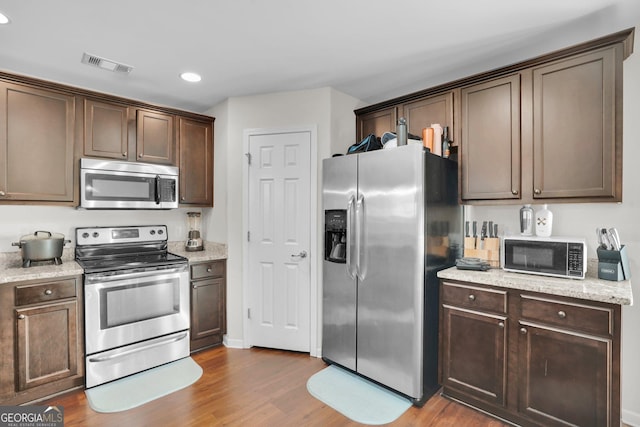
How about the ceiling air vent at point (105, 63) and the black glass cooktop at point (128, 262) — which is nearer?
the ceiling air vent at point (105, 63)

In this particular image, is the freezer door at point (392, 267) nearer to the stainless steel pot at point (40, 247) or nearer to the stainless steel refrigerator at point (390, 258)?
the stainless steel refrigerator at point (390, 258)

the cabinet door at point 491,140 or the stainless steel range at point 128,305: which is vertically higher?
the cabinet door at point 491,140

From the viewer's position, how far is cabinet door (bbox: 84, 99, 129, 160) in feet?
9.28

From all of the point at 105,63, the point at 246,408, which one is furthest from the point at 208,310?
the point at 105,63

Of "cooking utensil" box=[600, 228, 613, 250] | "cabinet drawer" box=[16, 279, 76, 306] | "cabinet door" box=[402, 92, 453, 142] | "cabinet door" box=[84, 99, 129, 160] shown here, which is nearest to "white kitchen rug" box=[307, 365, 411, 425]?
"cooking utensil" box=[600, 228, 613, 250]

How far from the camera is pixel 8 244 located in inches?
106

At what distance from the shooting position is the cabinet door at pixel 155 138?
3.11m

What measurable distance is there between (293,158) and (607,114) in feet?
7.50

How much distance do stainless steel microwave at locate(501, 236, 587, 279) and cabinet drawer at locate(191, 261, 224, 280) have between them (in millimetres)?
2526

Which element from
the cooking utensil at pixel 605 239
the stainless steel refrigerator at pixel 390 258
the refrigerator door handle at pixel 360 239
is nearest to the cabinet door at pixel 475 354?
the stainless steel refrigerator at pixel 390 258

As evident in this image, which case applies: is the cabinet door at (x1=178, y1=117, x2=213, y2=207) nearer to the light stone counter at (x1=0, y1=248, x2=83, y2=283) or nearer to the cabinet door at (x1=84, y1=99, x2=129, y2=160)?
the cabinet door at (x1=84, y1=99, x2=129, y2=160)

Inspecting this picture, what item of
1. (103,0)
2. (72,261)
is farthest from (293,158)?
(72,261)

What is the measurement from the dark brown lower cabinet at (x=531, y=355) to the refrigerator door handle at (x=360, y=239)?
1.94 ft

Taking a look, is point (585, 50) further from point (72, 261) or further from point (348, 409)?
point (72, 261)
